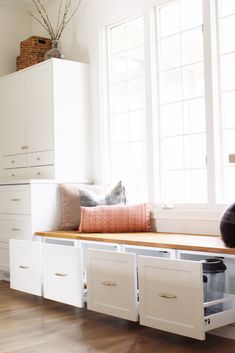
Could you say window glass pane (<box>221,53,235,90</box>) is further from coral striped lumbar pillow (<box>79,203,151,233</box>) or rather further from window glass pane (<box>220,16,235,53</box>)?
coral striped lumbar pillow (<box>79,203,151,233</box>)

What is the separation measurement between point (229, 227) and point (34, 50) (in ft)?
Result: 9.00

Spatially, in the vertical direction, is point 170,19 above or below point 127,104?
above

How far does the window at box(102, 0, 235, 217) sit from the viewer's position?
3477 mm

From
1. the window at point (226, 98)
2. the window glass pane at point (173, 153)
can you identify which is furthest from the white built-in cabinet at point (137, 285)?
the window glass pane at point (173, 153)

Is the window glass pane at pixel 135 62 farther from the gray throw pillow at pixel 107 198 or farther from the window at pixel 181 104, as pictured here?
the gray throw pillow at pixel 107 198

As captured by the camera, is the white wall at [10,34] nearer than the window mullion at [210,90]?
No

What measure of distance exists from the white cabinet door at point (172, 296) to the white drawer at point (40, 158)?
1.73 meters

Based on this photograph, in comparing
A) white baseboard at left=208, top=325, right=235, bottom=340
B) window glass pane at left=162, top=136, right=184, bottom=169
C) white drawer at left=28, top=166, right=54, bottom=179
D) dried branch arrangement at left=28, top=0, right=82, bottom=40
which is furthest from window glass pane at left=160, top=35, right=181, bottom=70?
white baseboard at left=208, top=325, right=235, bottom=340

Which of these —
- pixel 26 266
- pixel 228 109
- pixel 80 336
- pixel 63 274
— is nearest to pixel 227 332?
pixel 80 336

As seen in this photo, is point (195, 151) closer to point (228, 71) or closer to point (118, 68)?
point (228, 71)

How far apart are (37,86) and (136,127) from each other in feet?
3.18

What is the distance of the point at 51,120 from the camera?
4355mm

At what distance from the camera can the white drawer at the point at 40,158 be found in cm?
437

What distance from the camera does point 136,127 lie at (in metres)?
4.20
